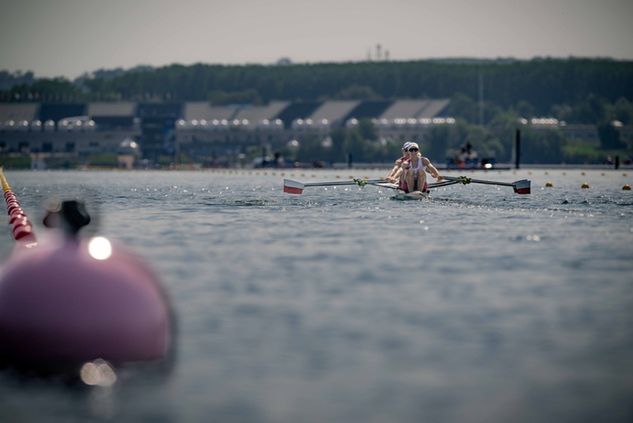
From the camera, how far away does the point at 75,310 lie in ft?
53.2

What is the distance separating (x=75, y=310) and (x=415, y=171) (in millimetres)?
40513

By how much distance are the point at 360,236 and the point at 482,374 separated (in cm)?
2052

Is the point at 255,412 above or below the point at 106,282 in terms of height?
below

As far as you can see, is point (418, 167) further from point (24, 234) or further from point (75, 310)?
point (75, 310)

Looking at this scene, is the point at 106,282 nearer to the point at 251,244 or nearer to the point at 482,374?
the point at 482,374

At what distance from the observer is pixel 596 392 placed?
51.4 ft

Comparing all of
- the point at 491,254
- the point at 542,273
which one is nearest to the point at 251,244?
the point at 491,254

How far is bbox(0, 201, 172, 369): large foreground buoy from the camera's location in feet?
53.3

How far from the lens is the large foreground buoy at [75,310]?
53.3ft

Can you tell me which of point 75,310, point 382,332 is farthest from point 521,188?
point 75,310

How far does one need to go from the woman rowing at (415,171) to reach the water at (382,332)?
17.2m

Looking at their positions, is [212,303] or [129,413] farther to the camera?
[212,303]

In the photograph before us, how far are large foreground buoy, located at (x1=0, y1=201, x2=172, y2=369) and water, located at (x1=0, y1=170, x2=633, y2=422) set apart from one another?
46 cm

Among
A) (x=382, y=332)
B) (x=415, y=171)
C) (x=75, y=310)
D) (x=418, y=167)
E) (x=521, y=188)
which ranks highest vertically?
(x=75, y=310)
